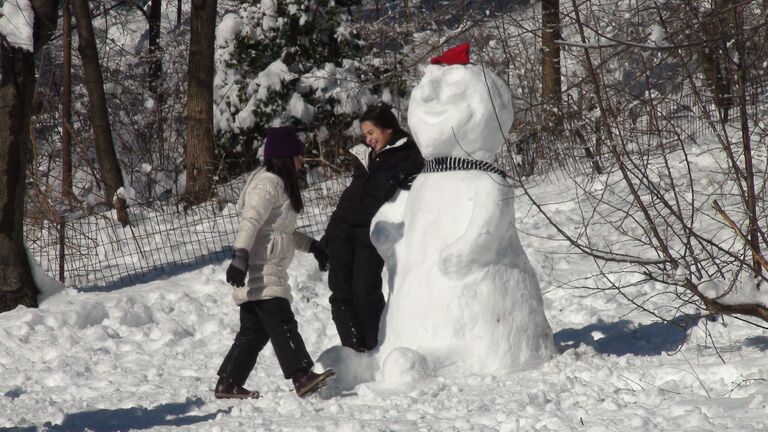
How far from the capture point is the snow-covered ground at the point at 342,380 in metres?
4.54

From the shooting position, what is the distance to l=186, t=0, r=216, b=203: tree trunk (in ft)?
40.1

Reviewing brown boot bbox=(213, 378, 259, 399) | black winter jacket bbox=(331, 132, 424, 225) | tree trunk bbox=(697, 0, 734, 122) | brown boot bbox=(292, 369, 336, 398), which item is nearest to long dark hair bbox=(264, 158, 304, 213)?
black winter jacket bbox=(331, 132, 424, 225)

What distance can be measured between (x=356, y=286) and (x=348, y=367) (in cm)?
86

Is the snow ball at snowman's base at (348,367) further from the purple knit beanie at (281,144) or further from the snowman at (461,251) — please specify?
the purple knit beanie at (281,144)

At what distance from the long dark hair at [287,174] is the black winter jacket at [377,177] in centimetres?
67

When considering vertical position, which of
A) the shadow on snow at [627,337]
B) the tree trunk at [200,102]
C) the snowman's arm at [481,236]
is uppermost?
the tree trunk at [200,102]

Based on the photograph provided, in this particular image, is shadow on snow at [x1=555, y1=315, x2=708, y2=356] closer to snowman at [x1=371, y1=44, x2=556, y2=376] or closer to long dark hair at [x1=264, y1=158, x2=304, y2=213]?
snowman at [x1=371, y1=44, x2=556, y2=376]

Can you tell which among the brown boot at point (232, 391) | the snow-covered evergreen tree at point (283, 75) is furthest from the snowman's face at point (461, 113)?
the snow-covered evergreen tree at point (283, 75)

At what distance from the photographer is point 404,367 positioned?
5.10 metres

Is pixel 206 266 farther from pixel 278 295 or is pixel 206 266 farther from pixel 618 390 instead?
pixel 618 390

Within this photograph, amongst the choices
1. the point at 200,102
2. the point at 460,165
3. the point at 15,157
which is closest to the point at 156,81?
the point at 200,102

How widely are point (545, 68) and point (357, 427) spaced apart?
7.76 m

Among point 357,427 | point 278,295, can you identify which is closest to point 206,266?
point 278,295

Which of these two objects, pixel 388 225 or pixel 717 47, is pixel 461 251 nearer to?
pixel 388 225
